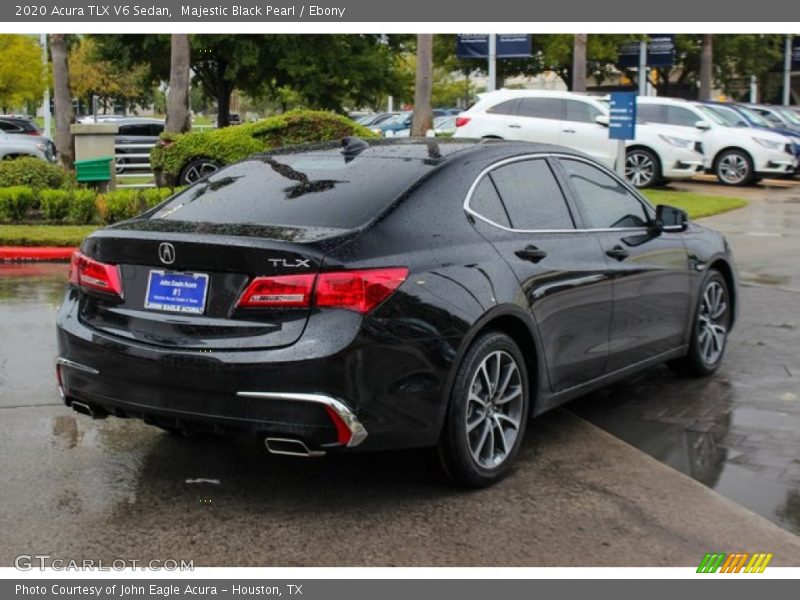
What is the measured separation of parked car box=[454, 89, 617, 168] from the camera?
70.8 ft

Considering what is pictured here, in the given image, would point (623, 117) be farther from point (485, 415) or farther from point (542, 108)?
point (485, 415)

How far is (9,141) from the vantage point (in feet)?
77.5

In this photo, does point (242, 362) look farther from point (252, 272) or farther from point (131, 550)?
point (131, 550)

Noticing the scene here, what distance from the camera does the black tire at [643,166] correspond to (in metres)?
22.1

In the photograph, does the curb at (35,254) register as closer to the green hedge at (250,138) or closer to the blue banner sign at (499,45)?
the green hedge at (250,138)

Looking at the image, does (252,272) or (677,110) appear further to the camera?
(677,110)

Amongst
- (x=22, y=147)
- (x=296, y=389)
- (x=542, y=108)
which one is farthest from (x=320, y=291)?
(x=22, y=147)

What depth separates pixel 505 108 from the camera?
22328 mm

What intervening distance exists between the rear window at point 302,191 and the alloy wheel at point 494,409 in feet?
2.97

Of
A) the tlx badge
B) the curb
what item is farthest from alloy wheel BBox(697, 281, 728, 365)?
the curb

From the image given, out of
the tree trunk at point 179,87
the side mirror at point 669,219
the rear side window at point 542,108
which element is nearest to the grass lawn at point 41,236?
the tree trunk at point 179,87

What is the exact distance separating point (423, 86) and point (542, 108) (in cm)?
319

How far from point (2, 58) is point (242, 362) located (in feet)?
119

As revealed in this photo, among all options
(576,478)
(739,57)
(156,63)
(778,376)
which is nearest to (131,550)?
(576,478)
